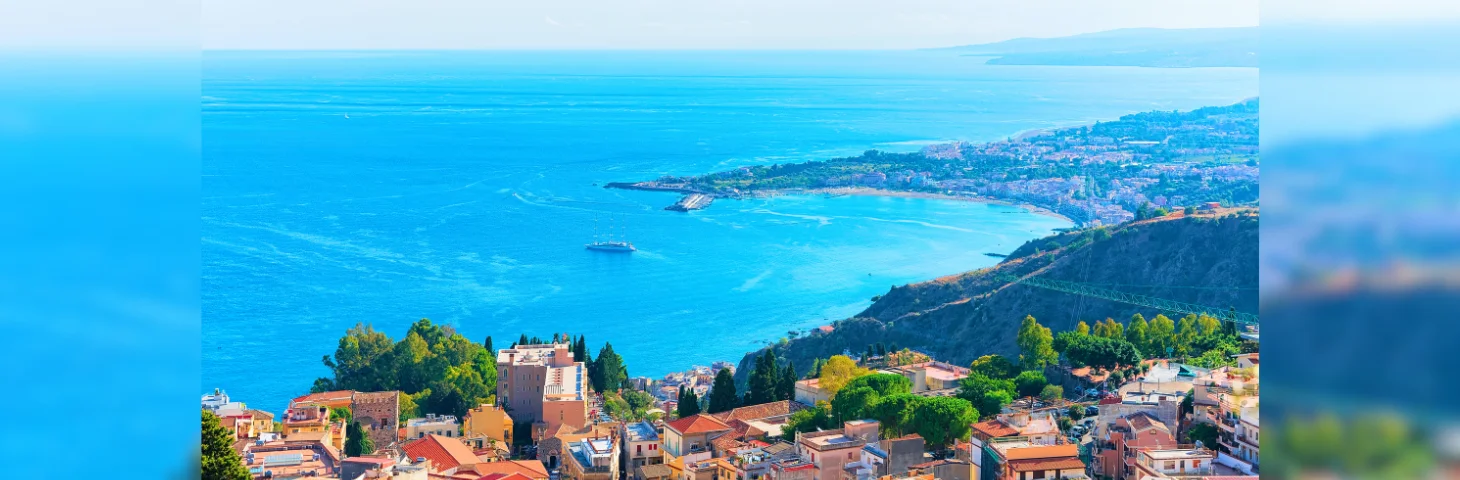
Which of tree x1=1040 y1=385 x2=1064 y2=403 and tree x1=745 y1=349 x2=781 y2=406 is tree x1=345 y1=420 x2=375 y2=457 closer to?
tree x1=745 y1=349 x2=781 y2=406

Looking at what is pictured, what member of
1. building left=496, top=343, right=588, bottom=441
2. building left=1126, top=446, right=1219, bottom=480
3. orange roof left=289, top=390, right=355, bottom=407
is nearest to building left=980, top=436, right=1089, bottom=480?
building left=1126, top=446, right=1219, bottom=480

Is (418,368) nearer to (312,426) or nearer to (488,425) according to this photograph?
(488,425)

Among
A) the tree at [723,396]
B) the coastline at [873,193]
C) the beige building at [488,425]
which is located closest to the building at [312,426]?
the beige building at [488,425]

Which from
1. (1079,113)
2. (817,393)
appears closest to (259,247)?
(817,393)

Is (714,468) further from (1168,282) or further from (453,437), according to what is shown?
(1168,282)

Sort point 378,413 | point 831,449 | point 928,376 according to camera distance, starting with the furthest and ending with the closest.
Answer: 1. point 928,376
2. point 378,413
3. point 831,449

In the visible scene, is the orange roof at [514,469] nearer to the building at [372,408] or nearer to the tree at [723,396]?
the building at [372,408]

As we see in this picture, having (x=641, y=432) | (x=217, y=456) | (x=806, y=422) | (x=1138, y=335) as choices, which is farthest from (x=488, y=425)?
(x=217, y=456)
